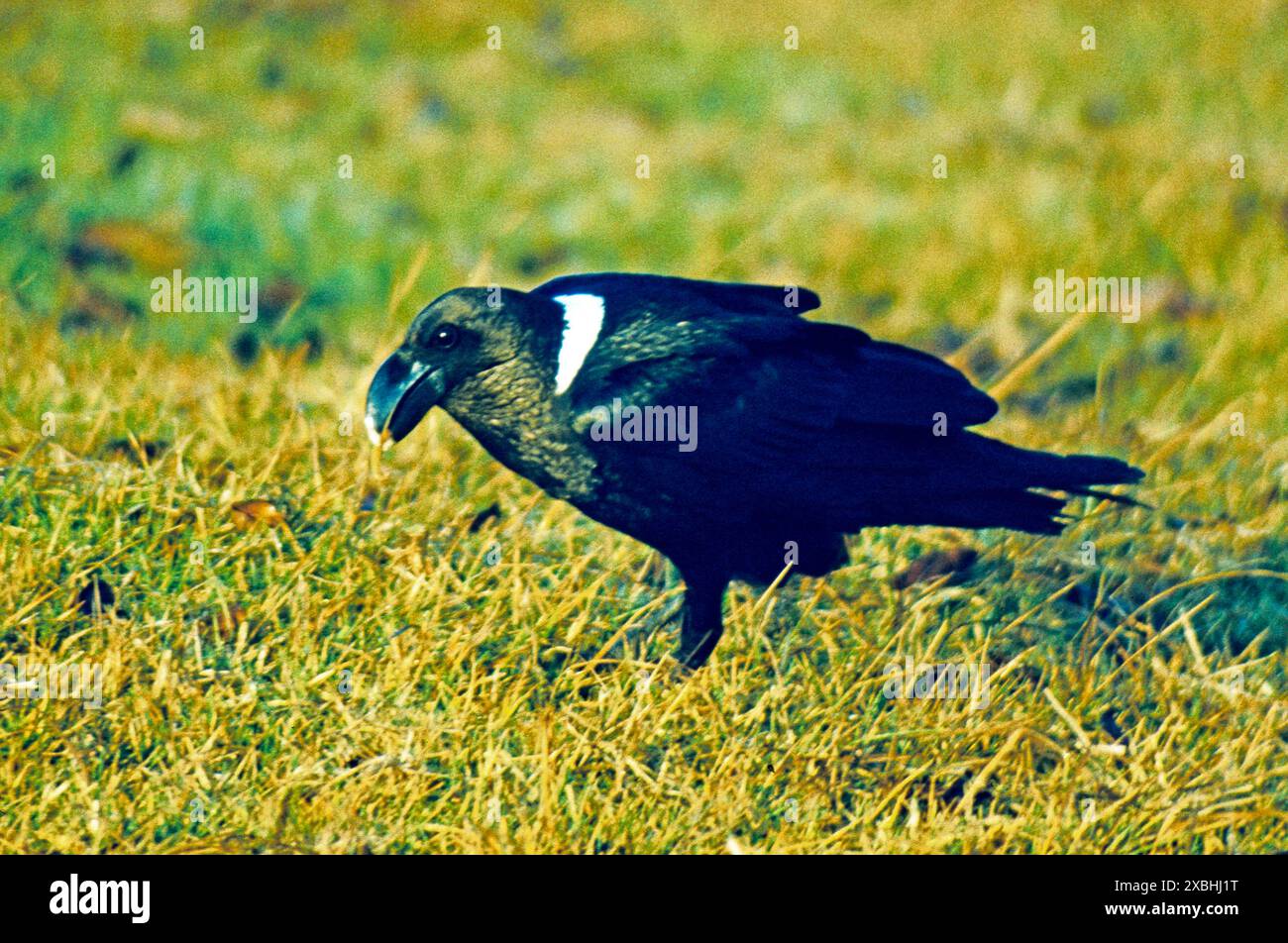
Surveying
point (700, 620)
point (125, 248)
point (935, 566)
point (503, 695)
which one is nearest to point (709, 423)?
point (700, 620)

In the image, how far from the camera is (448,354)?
302 cm

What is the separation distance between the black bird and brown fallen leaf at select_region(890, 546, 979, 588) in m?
0.40

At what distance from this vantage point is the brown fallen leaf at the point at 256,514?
10.7ft

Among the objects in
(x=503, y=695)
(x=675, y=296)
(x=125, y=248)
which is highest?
(x=125, y=248)

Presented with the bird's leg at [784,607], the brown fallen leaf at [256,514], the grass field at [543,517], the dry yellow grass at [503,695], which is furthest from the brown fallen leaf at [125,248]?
the bird's leg at [784,607]

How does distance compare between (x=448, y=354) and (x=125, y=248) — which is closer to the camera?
(x=448, y=354)

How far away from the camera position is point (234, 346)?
5.10 meters

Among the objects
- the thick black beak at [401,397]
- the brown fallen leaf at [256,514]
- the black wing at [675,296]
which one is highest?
the black wing at [675,296]

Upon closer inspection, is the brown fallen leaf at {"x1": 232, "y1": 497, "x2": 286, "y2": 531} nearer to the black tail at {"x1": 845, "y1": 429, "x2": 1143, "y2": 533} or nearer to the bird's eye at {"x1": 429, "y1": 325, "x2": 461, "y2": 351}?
the bird's eye at {"x1": 429, "y1": 325, "x2": 461, "y2": 351}

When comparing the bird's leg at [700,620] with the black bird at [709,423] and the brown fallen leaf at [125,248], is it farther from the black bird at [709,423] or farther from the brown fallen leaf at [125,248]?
the brown fallen leaf at [125,248]

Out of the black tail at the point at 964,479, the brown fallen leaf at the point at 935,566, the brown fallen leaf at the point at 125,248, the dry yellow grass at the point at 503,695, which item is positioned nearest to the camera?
the dry yellow grass at the point at 503,695

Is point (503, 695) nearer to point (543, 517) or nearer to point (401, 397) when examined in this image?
point (401, 397)

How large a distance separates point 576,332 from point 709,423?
0.32 m

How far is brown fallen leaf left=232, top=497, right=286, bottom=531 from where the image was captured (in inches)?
128
